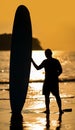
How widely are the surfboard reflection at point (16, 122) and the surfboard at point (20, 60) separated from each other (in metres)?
0.58

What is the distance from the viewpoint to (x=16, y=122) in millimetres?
13531

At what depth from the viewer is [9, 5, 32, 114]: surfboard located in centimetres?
1502

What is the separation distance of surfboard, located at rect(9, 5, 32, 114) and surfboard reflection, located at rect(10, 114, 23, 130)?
0.58 meters

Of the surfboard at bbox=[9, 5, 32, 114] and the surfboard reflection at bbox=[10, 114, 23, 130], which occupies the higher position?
the surfboard at bbox=[9, 5, 32, 114]

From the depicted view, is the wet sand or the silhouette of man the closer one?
the wet sand

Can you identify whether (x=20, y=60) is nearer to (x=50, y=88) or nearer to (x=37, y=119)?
(x=50, y=88)

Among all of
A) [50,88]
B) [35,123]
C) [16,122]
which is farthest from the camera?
[50,88]

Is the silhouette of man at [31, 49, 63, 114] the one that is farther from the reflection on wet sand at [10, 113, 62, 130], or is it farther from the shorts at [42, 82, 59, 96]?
the reflection on wet sand at [10, 113, 62, 130]

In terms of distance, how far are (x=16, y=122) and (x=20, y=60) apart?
7.04ft

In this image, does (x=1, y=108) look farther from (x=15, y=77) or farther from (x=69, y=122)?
(x=69, y=122)

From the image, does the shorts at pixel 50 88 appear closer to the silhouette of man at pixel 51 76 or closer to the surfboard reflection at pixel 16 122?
the silhouette of man at pixel 51 76

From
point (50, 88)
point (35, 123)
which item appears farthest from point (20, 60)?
point (35, 123)

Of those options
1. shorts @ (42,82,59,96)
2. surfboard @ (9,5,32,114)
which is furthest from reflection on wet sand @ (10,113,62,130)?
shorts @ (42,82,59,96)

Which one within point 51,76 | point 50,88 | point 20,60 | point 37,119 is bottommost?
point 37,119
